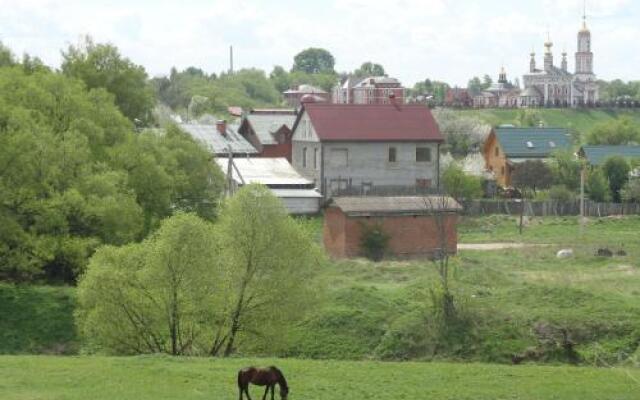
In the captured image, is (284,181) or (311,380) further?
(284,181)

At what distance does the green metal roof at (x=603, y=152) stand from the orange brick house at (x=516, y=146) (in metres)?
2.11

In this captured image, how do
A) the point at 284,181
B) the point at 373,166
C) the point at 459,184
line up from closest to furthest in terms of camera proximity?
the point at 284,181 < the point at 373,166 < the point at 459,184

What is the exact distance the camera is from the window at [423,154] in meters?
58.7

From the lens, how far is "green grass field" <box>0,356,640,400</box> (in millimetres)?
20031

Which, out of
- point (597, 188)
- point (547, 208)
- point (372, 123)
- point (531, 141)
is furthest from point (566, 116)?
point (372, 123)

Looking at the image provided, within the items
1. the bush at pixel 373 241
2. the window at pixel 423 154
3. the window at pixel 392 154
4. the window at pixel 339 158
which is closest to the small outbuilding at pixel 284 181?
the window at pixel 339 158

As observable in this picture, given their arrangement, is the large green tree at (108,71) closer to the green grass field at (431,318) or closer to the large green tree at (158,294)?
the green grass field at (431,318)

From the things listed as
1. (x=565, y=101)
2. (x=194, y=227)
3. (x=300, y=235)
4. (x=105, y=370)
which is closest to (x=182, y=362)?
(x=105, y=370)

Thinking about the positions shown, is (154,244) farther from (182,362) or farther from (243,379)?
(243,379)

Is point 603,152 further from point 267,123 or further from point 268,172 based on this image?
point 268,172

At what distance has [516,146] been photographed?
7306 cm

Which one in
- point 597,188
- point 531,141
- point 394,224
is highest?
point 531,141

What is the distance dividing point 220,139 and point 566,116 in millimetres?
54561

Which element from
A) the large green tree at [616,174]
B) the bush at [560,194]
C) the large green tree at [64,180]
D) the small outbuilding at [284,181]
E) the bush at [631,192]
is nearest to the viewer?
the large green tree at [64,180]
